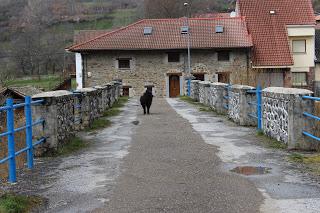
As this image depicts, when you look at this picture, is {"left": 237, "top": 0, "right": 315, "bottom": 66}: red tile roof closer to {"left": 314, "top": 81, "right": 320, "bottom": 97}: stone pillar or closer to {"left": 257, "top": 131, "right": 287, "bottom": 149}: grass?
{"left": 314, "top": 81, "right": 320, "bottom": 97}: stone pillar

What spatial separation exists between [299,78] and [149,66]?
13.7 m

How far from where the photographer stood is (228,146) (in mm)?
10148

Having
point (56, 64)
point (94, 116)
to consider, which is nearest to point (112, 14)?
point (56, 64)

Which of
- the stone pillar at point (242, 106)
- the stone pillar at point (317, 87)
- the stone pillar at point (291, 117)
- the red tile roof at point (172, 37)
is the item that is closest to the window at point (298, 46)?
the stone pillar at point (317, 87)

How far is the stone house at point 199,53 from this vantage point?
41250 mm

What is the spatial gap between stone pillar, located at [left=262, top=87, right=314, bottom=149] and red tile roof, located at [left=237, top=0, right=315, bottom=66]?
Result: 3134 cm

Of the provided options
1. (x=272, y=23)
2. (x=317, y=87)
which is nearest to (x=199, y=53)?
(x=272, y=23)

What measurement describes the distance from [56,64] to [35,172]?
229 ft

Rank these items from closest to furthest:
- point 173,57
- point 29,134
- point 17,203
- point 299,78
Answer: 1. point 17,203
2. point 29,134
3. point 173,57
4. point 299,78

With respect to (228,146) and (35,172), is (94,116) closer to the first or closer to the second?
(228,146)

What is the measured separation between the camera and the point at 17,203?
5660 mm

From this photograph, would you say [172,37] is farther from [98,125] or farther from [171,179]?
[171,179]

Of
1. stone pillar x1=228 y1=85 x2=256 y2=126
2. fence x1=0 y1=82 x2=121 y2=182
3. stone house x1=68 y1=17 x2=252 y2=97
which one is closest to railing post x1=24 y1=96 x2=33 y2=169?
fence x1=0 y1=82 x2=121 y2=182

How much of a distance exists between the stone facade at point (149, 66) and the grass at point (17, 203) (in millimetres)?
35924
